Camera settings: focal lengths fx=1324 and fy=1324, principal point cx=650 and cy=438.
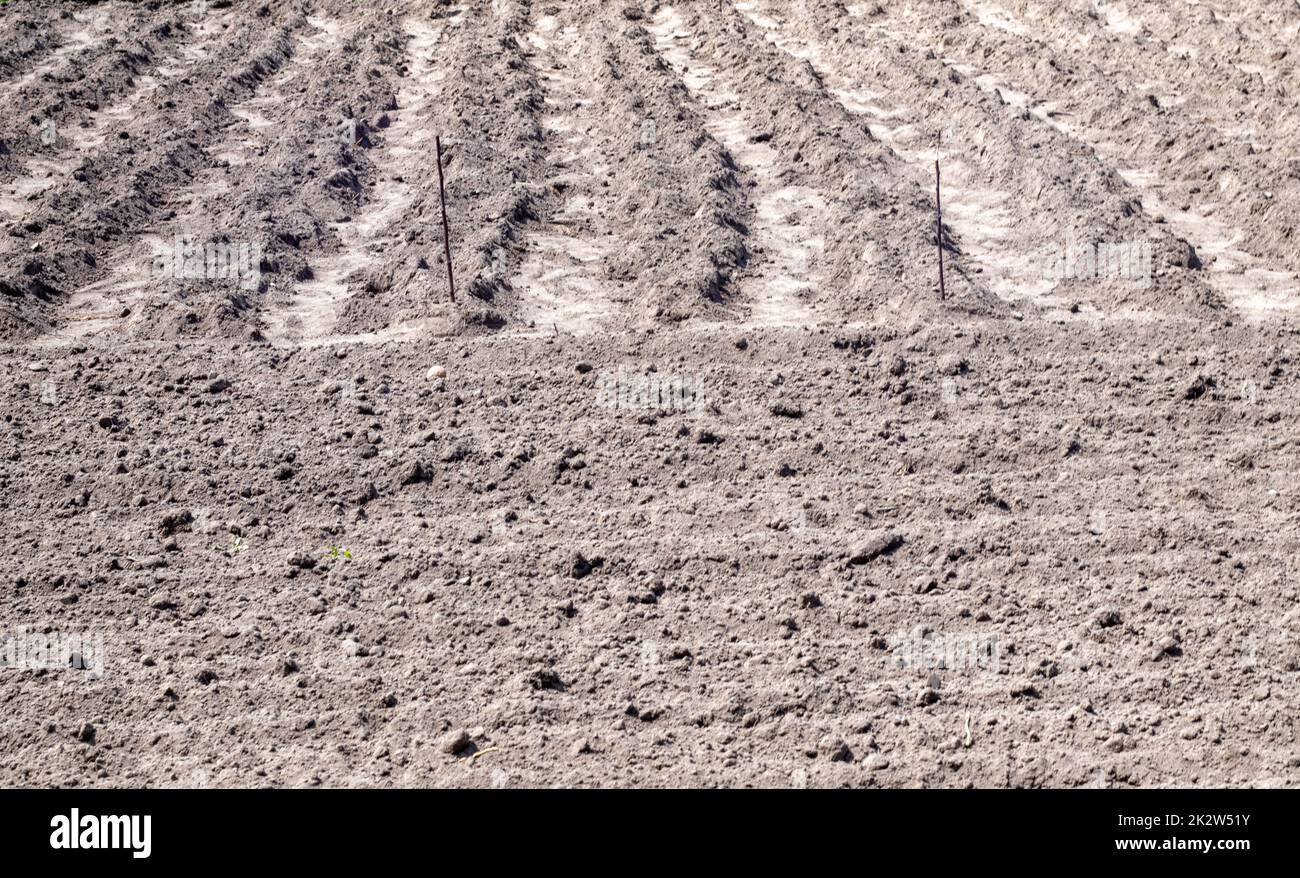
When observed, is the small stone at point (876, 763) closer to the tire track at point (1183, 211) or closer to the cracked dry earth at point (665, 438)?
the cracked dry earth at point (665, 438)

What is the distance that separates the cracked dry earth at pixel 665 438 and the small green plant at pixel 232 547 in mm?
30

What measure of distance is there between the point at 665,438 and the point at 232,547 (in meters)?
2.08

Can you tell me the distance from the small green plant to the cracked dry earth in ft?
0.10

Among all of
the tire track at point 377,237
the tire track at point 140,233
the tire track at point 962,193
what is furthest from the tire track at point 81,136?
the tire track at point 962,193

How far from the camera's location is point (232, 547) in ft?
19.1

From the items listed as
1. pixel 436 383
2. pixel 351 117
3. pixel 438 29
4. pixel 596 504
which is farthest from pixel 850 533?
pixel 438 29

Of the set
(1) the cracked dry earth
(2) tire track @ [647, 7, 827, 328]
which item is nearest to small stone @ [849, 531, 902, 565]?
(1) the cracked dry earth

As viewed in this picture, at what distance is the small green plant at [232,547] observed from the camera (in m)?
5.79

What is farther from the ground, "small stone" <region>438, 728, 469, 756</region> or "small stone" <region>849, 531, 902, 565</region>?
"small stone" <region>849, 531, 902, 565</region>

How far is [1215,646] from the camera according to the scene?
4879 mm

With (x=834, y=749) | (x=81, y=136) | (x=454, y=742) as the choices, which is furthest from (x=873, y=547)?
(x=81, y=136)

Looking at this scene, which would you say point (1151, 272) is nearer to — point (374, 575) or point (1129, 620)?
point (1129, 620)

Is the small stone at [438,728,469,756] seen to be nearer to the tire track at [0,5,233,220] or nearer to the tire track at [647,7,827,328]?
the tire track at [647,7,827,328]

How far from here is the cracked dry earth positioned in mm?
4711
